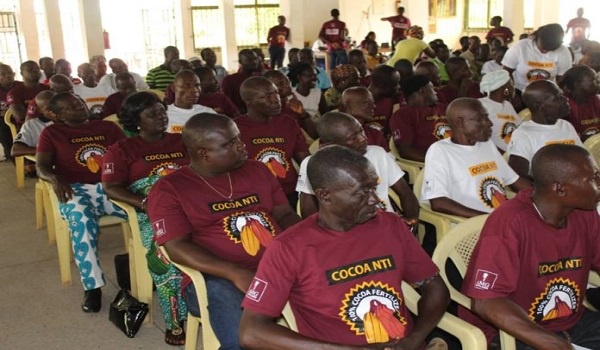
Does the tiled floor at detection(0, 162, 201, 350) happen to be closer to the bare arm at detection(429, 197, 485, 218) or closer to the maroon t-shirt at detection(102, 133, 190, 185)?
the maroon t-shirt at detection(102, 133, 190, 185)

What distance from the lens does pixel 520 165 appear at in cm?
380

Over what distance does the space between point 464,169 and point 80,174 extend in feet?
7.82

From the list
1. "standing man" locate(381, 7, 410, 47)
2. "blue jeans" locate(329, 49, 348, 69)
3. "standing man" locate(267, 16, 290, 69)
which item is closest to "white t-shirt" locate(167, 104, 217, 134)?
"blue jeans" locate(329, 49, 348, 69)

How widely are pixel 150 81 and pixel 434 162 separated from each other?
5183 millimetres

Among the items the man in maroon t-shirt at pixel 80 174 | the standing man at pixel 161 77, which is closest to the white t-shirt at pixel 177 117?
the man in maroon t-shirt at pixel 80 174

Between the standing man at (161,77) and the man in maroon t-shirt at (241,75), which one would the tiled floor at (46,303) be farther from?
the standing man at (161,77)

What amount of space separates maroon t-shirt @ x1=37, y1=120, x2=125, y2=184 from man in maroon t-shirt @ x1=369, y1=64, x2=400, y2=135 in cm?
228

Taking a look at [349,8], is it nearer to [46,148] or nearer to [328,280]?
[46,148]

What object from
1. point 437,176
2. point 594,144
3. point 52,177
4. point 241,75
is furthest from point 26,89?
point 594,144

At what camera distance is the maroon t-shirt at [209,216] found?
8.53 feet

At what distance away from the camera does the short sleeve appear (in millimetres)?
3305

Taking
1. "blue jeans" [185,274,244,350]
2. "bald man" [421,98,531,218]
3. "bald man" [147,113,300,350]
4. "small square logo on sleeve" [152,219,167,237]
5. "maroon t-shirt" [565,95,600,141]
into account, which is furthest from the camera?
"maroon t-shirt" [565,95,600,141]

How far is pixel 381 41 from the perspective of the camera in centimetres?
1784

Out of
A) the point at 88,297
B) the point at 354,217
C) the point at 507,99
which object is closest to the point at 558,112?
the point at 507,99
